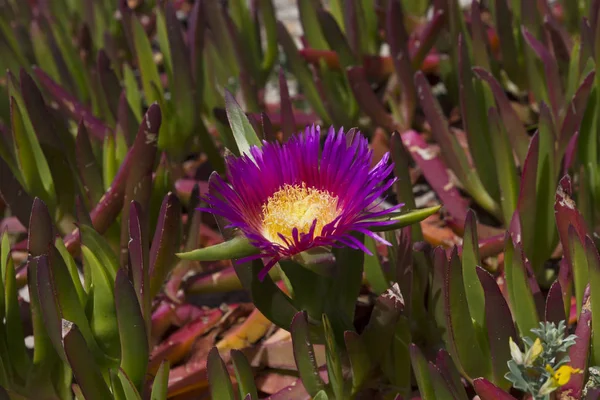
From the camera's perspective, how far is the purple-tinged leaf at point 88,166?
3.79 ft

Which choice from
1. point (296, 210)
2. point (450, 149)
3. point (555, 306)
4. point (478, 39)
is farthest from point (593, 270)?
point (478, 39)

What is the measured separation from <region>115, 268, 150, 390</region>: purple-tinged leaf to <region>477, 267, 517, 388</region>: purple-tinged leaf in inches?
14.8

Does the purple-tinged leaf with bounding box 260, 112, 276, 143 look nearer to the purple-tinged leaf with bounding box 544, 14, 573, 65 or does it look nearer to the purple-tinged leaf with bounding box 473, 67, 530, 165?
the purple-tinged leaf with bounding box 473, 67, 530, 165

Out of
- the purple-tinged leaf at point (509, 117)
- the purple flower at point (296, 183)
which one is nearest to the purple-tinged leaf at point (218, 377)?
the purple flower at point (296, 183)

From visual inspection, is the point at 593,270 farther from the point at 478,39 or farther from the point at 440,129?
the point at 478,39

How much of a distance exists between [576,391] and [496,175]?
17.1 inches

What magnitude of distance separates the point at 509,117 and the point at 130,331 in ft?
2.06

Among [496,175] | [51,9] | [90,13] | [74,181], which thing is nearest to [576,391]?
[496,175]

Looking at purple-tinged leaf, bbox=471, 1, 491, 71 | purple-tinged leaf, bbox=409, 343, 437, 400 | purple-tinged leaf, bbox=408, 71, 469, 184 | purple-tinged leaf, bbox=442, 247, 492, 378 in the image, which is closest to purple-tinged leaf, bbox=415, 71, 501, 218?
purple-tinged leaf, bbox=408, 71, 469, 184

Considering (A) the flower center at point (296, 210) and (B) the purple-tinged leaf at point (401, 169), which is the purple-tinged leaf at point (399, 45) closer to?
(B) the purple-tinged leaf at point (401, 169)

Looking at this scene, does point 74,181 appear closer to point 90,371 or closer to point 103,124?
point 103,124

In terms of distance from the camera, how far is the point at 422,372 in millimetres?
795

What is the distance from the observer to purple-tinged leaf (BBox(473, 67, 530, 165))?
113cm

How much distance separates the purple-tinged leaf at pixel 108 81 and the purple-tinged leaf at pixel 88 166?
210 millimetres
